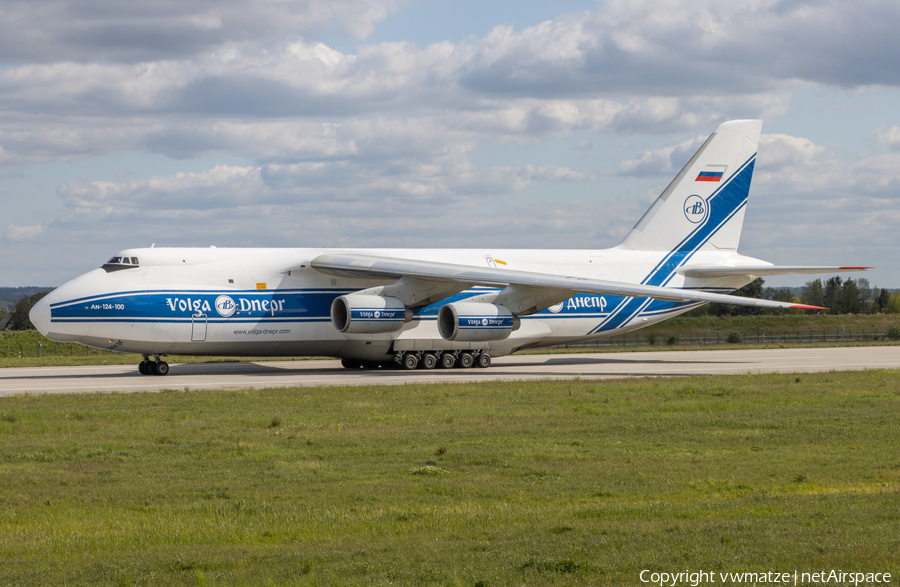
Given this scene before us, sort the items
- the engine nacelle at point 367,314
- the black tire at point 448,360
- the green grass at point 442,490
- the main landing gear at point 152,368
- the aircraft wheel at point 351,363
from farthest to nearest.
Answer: the aircraft wheel at point 351,363 → the black tire at point 448,360 → the main landing gear at point 152,368 → the engine nacelle at point 367,314 → the green grass at point 442,490

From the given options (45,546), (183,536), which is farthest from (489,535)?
(45,546)

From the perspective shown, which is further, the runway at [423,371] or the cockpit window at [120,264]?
the cockpit window at [120,264]

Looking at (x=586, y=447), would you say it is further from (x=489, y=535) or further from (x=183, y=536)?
(x=183, y=536)

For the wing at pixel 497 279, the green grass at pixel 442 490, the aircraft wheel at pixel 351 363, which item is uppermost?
the wing at pixel 497 279

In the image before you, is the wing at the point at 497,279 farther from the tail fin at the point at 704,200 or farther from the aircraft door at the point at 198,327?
the tail fin at the point at 704,200

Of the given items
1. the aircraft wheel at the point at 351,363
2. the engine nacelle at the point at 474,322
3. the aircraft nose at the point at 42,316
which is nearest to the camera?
the aircraft nose at the point at 42,316

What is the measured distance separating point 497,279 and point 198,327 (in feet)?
30.0

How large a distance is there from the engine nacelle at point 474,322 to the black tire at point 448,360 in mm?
1851

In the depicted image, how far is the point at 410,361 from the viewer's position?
1208 inches

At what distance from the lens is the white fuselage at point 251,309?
26.4 meters

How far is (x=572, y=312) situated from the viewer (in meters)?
32.9

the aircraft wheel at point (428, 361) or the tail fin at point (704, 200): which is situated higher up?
the tail fin at point (704, 200)

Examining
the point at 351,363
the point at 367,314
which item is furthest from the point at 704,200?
the point at 367,314

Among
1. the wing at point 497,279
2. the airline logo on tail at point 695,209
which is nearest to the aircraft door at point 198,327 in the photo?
the wing at point 497,279
